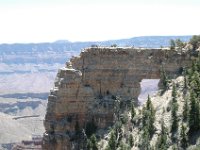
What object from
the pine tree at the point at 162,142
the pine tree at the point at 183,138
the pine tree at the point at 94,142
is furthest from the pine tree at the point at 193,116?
the pine tree at the point at 94,142

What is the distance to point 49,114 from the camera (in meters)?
64.2

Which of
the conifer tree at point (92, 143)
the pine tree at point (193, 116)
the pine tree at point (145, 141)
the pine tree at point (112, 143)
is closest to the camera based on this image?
the pine tree at point (193, 116)

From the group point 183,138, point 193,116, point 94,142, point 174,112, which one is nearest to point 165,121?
point 174,112

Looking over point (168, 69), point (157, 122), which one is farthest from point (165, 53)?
point (157, 122)

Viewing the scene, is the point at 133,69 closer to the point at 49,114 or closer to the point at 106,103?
the point at 106,103

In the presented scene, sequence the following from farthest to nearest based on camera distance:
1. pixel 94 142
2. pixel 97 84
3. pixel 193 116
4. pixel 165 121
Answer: pixel 97 84
pixel 94 142
pixel 165 121
pixel 193 116

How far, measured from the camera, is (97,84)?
65.2 meters

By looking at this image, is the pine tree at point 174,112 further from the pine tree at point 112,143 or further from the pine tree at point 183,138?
the pine tree at point 112,143

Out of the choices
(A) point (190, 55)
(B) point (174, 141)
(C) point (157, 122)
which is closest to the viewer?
(B) point (174, 141)

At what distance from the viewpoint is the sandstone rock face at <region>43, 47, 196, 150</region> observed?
63.8 meters

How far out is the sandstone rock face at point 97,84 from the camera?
6375 cm

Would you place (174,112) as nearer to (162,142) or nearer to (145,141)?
(145,141)

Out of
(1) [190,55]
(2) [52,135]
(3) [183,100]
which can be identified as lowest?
(2) [52,135]

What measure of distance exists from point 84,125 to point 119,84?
608 cm
